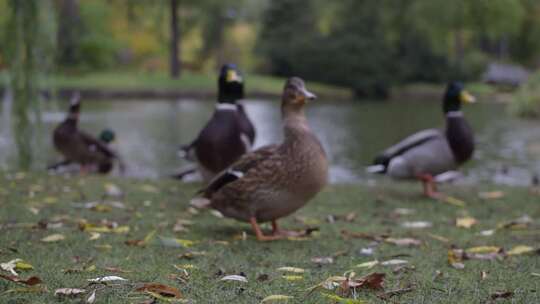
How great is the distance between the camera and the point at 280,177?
4285 millimetres

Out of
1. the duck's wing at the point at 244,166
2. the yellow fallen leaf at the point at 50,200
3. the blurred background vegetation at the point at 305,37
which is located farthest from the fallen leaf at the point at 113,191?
the blurred background vegetation at the point at 305,37

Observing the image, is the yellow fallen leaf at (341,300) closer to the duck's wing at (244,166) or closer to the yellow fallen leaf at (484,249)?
the yellow fallen leaf at (484,249)

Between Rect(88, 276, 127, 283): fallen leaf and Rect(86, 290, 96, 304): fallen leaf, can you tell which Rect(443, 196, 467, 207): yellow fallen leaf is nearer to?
Rect(88, 276, 127, 283): fallen leaf

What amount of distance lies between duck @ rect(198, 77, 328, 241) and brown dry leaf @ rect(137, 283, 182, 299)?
4.94 feet

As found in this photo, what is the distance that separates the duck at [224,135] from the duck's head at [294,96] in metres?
1.73

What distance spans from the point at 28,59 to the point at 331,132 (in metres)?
10.3

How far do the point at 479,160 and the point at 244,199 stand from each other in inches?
363

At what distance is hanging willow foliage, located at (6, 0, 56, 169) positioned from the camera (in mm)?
8008

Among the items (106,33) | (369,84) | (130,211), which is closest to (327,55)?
(369,84)

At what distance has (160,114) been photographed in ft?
74.6

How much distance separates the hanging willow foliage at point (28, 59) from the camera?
8.01 m

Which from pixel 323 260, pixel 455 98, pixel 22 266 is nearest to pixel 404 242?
pixel 323 260

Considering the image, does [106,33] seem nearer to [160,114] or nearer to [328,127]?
[160,114]

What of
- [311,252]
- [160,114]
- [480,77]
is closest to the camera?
[311,252]
